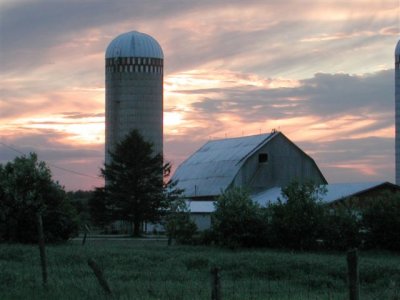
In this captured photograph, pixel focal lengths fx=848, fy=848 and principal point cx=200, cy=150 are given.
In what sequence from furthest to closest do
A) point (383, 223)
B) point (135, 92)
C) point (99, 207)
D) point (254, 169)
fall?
point (135, 92) → point (254, 169) → point (99, 207) → point (383, 223)

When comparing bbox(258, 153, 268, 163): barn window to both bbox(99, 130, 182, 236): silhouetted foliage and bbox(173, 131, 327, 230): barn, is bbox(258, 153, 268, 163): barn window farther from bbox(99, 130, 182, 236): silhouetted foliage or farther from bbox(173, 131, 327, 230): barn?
bbox(99, 130, 182, 236): silhouetted foliage

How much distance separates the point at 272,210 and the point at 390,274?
1420 centimetres

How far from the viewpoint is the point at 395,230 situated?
34.2 meters

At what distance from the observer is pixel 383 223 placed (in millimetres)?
34219

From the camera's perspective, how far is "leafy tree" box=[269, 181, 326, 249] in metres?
34.4

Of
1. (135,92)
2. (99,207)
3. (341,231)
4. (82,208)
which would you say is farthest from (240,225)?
(135,92)

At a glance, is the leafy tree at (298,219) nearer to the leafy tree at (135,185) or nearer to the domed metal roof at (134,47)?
the leafy tree at (135,185)

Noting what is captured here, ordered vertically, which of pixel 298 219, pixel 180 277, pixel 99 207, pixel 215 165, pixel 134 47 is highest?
pixel 134 47

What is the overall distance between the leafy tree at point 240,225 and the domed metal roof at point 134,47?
37.2 metres

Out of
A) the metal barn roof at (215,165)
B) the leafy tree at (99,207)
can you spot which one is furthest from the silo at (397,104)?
the leafy tree at (99,207)

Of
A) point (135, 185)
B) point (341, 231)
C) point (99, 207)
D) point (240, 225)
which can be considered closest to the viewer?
point (341, 231)

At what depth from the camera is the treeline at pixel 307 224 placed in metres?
34.3

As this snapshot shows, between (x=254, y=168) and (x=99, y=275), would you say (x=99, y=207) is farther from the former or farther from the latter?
(x=99, y=275)

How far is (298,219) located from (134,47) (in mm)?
39939
